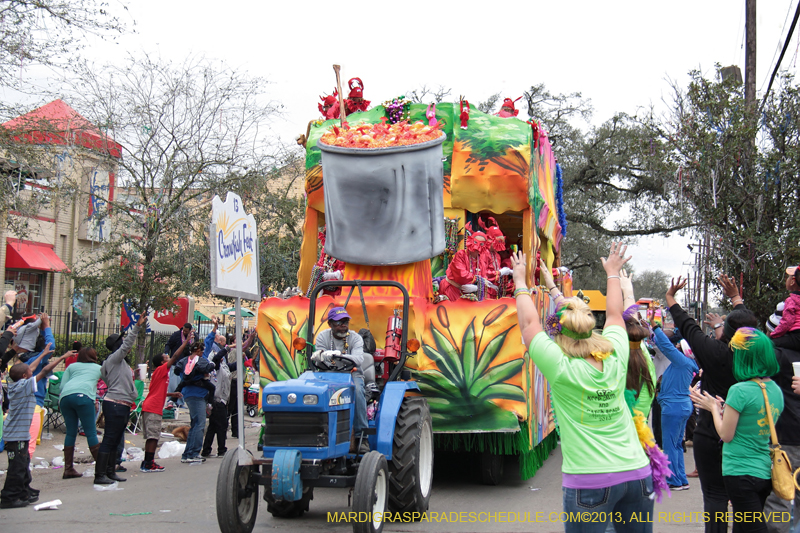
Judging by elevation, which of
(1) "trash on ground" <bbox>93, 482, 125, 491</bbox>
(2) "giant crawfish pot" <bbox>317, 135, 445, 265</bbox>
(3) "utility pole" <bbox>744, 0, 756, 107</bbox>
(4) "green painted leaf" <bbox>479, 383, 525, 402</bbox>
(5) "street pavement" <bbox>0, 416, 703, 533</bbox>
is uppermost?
(3) "utility pole" <bbox>744, 0, 756, 107</bbox>

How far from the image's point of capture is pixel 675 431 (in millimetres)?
8219

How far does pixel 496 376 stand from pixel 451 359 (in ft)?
1.66

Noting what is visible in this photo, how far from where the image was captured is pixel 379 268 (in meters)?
7.96

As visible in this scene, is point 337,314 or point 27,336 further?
point 27,336

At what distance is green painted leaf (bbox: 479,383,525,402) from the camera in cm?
757

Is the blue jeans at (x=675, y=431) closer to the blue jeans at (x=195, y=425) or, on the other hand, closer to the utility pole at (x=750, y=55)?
the blue jeans at (x=195, y=425)

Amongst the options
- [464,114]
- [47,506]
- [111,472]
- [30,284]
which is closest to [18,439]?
[47,506]

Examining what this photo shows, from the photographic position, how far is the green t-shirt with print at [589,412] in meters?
3.47

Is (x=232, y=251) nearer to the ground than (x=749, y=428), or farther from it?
farther from it

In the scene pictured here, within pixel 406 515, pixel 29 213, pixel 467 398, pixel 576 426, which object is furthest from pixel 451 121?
pixel 29 213

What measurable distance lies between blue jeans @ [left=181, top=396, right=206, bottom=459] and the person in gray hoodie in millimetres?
1441

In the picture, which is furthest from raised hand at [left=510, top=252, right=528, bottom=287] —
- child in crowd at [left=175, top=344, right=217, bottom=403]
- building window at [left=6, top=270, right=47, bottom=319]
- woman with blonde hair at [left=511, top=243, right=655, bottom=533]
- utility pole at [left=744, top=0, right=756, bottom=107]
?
building window at [left=6, top=270, right=47, bottom=319]

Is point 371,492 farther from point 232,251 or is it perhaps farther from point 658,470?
point 232,251

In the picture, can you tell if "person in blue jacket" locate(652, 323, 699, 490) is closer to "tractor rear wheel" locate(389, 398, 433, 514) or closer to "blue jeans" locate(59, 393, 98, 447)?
"tractor rear wheel" locate(389, 398, 433, 514)
